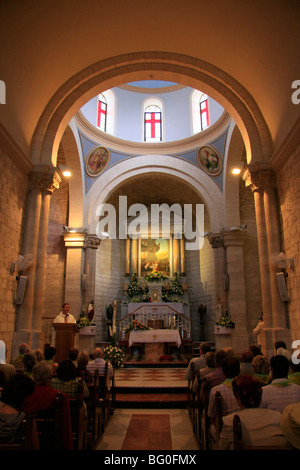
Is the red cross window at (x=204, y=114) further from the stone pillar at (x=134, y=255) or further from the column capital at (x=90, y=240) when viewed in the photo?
the column capital at (x=90, y=240)

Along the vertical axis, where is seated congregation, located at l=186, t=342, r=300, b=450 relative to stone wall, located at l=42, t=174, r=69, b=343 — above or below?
below

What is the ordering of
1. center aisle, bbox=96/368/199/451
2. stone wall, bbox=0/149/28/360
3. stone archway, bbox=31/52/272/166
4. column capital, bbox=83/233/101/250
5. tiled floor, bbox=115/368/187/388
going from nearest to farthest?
1. center aisle, bbox=96/368/199/451
2. stone wall, bbox=0/149/28/360
3. tiled floor, bbox=115/368/187/388
4. stone archway, bbox=31/52/272/166
5. column capital, bbox=83/233/101/250

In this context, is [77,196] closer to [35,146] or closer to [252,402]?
[35,146]

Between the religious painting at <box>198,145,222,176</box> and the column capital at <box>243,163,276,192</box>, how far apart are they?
730 centimetres

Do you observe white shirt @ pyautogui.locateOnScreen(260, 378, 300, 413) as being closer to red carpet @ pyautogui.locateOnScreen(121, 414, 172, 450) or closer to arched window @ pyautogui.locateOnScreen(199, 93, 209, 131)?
red carpet @ pyautogui.locateOnScreen(121, 414, 172, 450)

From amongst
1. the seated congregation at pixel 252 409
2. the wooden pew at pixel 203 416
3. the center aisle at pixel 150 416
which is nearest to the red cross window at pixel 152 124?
the center aisle at pixel 150 416

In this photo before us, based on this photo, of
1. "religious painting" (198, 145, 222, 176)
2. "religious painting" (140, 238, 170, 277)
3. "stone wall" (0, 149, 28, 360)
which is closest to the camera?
"stone wall" (0, 149, 28, 360)

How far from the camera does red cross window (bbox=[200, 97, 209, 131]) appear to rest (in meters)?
18.3

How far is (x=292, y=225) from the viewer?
8.31 meters

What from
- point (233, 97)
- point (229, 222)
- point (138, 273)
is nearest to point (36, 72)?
point (233, 97)

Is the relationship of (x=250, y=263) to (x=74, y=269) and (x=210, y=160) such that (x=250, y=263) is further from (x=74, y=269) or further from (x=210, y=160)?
(x=74, y=269)

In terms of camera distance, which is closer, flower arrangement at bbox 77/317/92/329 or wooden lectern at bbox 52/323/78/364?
wooden lectern at bbox 52/323/78/364

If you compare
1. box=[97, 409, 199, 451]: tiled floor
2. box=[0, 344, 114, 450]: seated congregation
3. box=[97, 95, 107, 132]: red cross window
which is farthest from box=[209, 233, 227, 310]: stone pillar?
box=[0, 344, 114, 450]: seated congregation

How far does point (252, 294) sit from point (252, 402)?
43.7 feet
